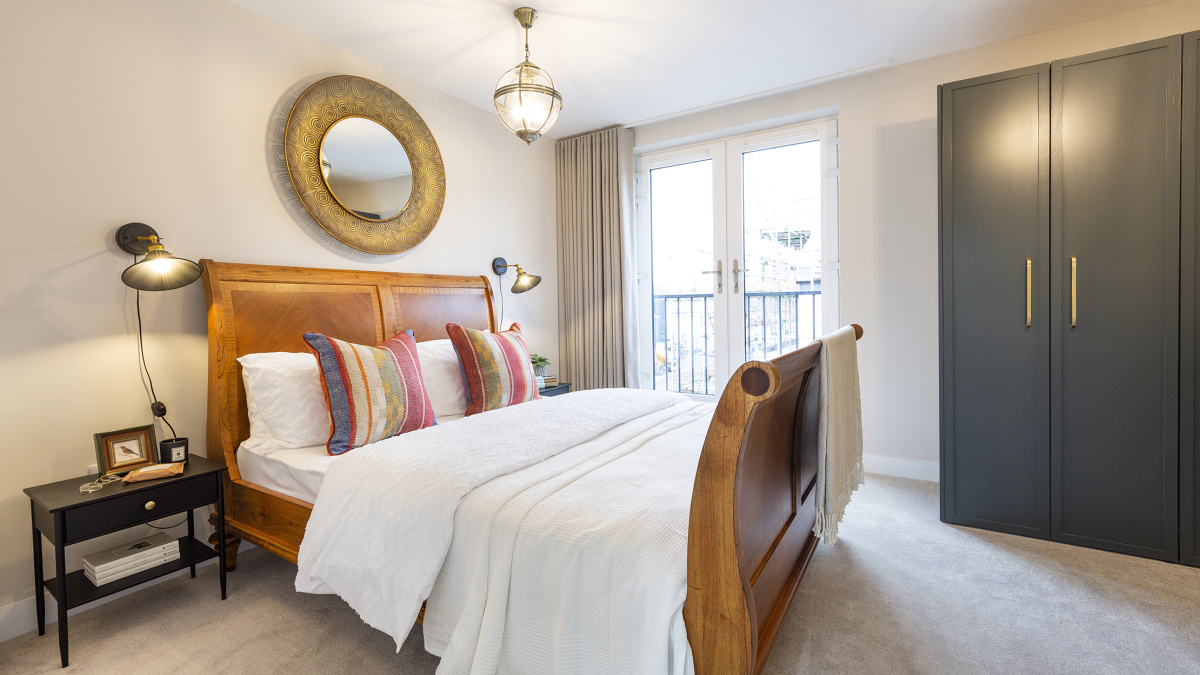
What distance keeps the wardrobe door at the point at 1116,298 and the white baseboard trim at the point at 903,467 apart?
2.77 feet

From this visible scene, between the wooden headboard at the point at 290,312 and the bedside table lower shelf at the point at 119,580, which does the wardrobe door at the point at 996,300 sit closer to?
the wooden headboard at the point at 290,312

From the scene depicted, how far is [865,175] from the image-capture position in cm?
339

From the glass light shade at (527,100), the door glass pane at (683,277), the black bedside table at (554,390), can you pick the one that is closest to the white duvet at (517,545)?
the glass light shade at (527,100)

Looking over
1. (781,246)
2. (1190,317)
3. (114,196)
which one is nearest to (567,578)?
(114,196)

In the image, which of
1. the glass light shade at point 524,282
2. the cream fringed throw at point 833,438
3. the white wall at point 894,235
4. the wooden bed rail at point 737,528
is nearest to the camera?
the wooden bed rail at point 737,528

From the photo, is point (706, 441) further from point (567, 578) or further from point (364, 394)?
point (364, 394)

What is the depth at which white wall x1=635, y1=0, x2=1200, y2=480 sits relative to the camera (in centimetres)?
320

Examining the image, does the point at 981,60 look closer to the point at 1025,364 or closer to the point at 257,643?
the point at 1025,364

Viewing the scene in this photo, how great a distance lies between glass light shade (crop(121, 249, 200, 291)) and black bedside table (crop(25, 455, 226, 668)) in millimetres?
707

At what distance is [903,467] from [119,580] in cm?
389

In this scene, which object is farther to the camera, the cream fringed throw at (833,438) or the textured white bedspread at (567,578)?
the cream fringed throw at (833,438)

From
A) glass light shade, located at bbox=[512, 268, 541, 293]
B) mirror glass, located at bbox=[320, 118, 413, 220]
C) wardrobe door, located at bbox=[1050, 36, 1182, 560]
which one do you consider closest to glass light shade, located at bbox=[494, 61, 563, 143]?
mirror glass, located at bbox=[320, 118, 413, 220]

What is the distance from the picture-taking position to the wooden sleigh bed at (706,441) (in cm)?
114

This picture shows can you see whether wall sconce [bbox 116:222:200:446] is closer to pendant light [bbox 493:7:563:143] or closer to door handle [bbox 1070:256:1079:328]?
pendant light [bbox 493:7:563:143]
